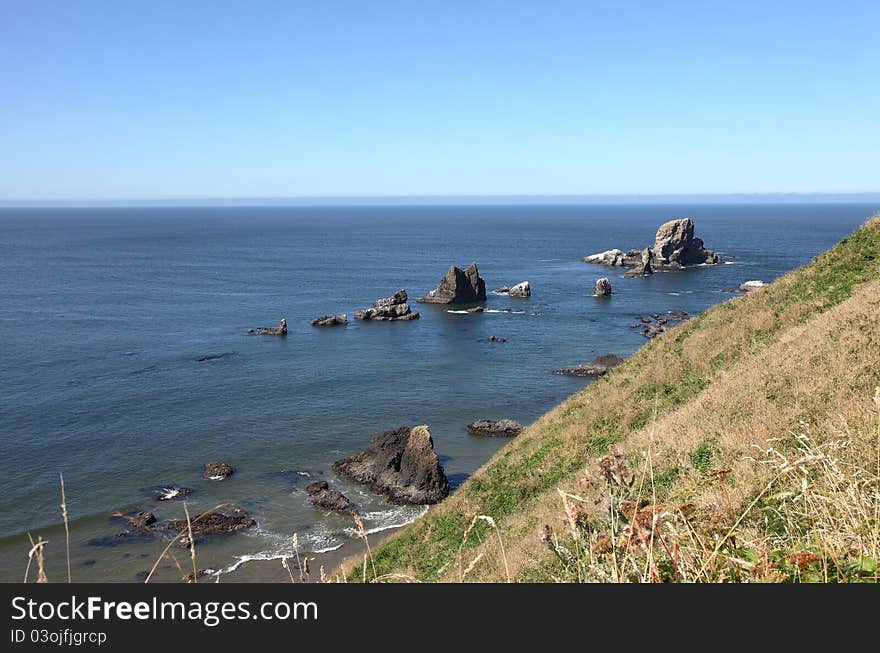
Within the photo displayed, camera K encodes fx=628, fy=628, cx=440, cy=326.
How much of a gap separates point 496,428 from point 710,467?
33.6 metres

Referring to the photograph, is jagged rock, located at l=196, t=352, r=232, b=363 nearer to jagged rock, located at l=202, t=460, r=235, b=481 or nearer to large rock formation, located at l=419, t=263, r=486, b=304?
jagged rock, located at l=202, t=460, r=235, b=481

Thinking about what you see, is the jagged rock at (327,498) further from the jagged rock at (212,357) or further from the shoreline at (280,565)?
the jagged rock at (212,357)

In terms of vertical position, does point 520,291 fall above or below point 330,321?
above

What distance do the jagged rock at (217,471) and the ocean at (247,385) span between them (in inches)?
24.6

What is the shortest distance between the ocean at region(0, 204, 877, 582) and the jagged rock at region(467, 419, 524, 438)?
106 cm

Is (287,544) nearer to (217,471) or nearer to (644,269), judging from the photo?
(217,471)

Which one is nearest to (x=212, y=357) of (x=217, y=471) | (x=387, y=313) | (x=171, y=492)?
(x=387, y=313)

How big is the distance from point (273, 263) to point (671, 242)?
301 feet

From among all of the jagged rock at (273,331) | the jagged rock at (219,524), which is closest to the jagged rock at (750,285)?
the jagged rock at (273,331)

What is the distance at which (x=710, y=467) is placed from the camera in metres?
13.6

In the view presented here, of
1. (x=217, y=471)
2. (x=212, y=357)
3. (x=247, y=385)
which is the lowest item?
(x=217, y=471)
